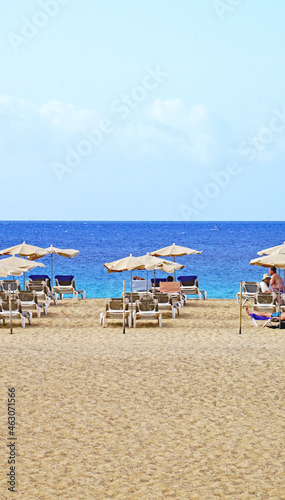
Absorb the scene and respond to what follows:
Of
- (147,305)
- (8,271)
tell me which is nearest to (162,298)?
(147,305)

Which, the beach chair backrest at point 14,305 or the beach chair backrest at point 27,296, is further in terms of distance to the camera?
the beach chair backrest at point 27,296

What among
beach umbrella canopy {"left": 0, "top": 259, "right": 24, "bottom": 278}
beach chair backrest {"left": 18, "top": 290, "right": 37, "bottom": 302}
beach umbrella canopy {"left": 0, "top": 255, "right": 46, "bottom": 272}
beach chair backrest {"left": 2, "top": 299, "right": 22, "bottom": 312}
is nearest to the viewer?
beach umbrella canopy {"left": 0, "top": 259, "right": 24, "bottom": 278}

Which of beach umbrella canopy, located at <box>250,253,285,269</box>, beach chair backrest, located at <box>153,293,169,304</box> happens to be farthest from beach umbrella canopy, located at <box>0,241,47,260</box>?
beach umbrella canopy, located at <box>250,253,285,269</box>

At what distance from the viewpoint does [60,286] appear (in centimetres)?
1925

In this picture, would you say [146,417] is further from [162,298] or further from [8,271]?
[162,298]

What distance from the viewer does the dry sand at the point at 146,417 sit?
5536mm

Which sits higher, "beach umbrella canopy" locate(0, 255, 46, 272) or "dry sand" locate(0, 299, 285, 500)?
"beach umbrella canopy" locate(0, 255, 46, 272)

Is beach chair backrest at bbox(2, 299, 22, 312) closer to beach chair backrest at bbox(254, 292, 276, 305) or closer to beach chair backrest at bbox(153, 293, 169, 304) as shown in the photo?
beach chair backrest at bbox(153, 293, 169, 304)

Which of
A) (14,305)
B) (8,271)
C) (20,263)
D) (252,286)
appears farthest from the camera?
(252,286)

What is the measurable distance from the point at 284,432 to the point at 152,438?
157 centimetres

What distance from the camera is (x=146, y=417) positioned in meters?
7.25

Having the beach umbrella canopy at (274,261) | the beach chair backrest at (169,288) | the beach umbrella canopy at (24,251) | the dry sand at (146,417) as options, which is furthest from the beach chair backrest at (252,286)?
the beach umbrella canopy at (24,251)

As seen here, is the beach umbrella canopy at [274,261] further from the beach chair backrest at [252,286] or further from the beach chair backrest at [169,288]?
the beach chair backrest at [169,288]

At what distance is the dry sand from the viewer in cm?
554
